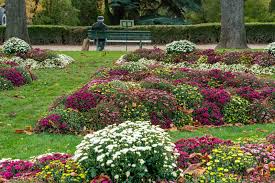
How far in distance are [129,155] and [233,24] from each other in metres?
16.0

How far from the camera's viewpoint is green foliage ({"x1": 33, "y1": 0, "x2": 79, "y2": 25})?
35.2m

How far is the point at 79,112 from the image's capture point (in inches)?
341

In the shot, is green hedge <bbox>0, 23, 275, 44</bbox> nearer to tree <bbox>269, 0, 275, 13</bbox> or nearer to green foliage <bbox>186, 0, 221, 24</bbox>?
green foliage <bbox>186, 0, 221, 24</bbox>

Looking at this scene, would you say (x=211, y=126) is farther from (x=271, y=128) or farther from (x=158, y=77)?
(x=158, y=77)

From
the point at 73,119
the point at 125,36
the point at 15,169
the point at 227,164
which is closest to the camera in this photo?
the point at 227,164

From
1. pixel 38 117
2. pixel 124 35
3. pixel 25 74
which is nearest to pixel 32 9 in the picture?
pixel 124 35

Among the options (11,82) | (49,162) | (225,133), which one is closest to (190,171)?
(49,162)

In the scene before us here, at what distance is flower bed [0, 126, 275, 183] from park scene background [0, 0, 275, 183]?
0.01m

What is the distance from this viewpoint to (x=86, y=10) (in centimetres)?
4138

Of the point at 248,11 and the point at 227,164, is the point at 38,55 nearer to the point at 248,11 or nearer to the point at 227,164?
the point at 227,164

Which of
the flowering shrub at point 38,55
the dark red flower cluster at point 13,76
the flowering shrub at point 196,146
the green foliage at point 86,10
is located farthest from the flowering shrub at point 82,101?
the green foliage at point 86,10

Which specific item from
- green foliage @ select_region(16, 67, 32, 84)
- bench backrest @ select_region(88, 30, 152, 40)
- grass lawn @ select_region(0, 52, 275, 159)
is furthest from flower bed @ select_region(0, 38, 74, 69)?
bench backrest @ select_region(88, 30, 152, 40)

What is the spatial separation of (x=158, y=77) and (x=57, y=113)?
3.08 m

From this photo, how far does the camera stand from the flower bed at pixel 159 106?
8.45 meters
